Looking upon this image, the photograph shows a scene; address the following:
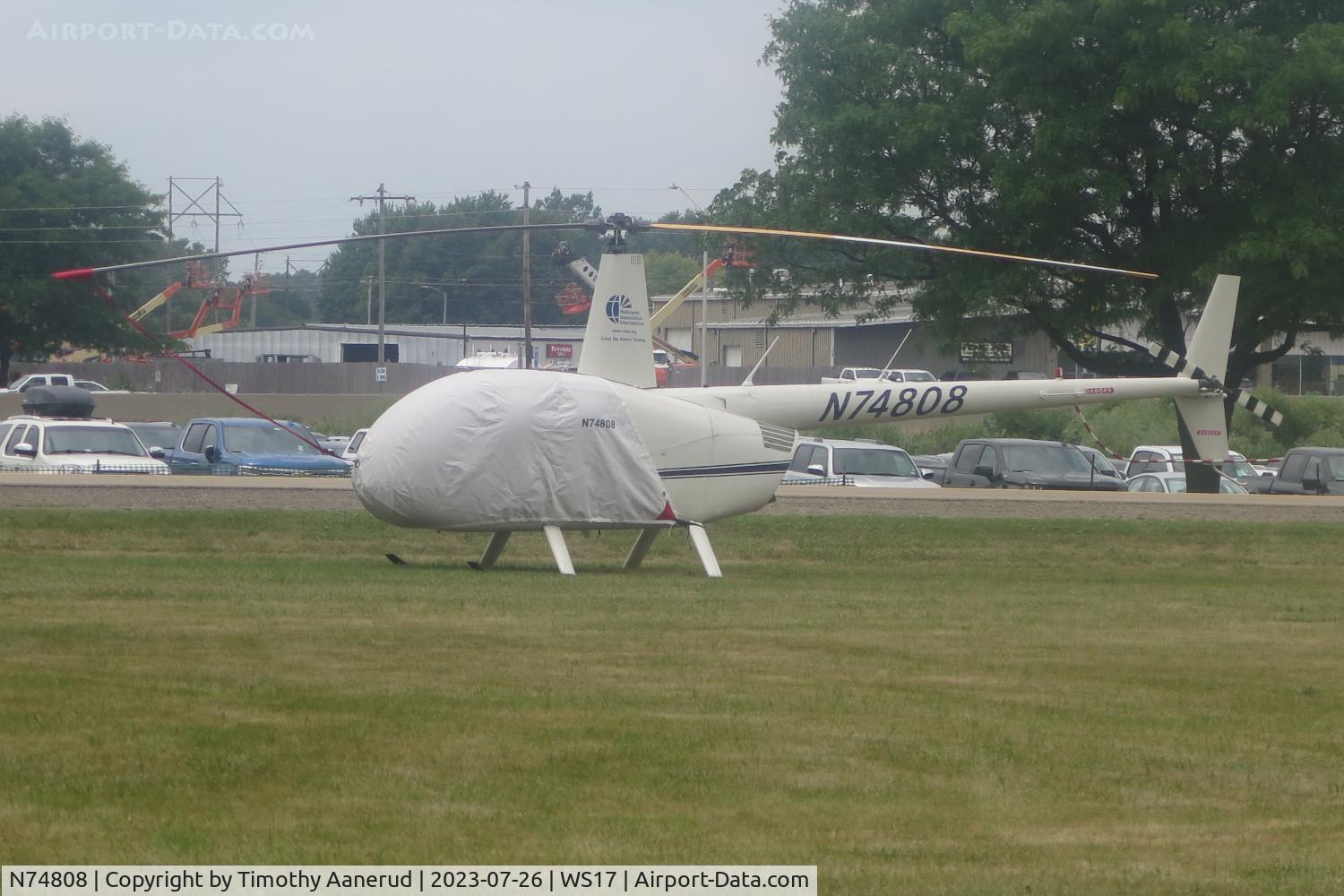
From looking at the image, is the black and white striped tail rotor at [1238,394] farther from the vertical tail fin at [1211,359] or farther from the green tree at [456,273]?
the green tree at [456,273]

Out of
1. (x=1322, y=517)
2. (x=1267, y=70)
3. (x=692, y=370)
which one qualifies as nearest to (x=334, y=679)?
(x=1322, y=517)

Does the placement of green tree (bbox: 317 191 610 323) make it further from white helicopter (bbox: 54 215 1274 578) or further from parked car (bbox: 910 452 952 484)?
white helicopter (bbox: 54 215 1274 578)

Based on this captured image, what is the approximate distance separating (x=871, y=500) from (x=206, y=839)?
55.7ft

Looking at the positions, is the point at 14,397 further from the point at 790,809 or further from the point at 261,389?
the point at 790,809

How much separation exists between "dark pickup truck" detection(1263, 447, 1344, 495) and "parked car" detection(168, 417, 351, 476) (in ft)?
52.4

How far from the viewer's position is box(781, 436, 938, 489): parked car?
2783 cm

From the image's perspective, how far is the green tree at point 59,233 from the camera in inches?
2335

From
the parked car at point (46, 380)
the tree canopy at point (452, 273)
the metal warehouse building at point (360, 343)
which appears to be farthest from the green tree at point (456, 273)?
the parked car at point (46, 380)

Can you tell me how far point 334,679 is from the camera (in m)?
9.17

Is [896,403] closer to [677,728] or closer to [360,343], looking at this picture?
[677,728]

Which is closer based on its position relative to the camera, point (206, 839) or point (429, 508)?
point (206, 839)

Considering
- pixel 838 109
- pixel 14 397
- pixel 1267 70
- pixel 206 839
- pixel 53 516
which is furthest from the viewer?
pixel 14 397

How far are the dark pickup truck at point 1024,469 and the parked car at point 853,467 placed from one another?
110cm

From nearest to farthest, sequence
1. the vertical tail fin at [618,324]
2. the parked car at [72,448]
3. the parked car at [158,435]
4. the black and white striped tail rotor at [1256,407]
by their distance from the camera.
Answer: the vertical tail fin at [618,324] < the black and white striped tail rotor at [1256,407] < the parked car at [72,448] < the parked car at [158,435]
